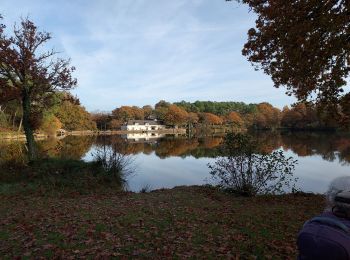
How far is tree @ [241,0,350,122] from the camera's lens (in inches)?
312

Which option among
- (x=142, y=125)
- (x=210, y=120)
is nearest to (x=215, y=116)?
(x=210, y=120)

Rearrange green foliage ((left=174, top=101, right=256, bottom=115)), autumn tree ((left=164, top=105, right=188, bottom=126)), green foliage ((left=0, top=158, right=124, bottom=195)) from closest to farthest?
green foliage ((left=0, top=158, right=124, bottom=195)) < autumn tree ((left=164, top=105, right=188, bottom=126)) < green foliage ((left=174, top=101, right=256, bottom=115))

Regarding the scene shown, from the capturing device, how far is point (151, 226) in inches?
272

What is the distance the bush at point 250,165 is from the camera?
11.2 metres

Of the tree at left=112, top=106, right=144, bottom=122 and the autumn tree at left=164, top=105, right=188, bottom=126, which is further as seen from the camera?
the tree at left=112, top=106, right=144, bottom=122

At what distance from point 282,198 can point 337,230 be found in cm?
960

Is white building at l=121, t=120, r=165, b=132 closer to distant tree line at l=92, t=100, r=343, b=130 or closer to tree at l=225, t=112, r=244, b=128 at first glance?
distant tree line at l=92, t=100, r=343, b=130

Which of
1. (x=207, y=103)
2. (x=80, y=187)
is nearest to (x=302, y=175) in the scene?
(x=80, y=187)

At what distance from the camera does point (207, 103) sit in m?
152

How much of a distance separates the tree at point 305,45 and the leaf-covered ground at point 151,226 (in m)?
3.68

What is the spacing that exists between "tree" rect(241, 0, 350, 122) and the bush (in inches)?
90.3

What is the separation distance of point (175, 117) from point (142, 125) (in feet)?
42.3

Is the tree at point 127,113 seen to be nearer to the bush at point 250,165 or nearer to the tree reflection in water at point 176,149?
the tree reflection in water at point 176,149

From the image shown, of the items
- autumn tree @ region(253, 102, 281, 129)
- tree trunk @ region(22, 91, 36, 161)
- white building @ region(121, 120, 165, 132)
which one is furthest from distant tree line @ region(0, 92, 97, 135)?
autumn tree @ region(253, 102, 281, 129)
